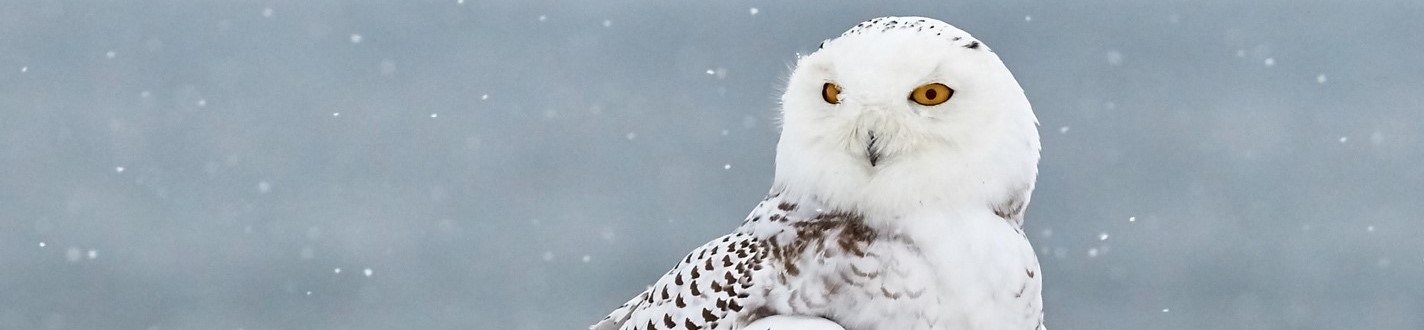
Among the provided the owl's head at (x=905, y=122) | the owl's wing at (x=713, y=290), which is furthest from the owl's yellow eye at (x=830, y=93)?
the owl's wing at (x=713, y=290)

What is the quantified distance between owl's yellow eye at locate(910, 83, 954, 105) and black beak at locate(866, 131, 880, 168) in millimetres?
76

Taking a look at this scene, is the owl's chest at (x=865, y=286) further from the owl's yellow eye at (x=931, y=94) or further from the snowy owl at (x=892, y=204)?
the owl's yellow eye at (x=931, y=94)

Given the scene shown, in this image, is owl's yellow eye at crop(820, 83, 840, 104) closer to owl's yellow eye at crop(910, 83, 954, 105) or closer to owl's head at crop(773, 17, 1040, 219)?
owl's head at crop(773, 17, 1040, 219)

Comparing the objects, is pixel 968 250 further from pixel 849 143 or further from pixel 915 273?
pixel 849 143

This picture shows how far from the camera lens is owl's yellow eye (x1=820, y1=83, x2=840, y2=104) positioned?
2.02 metres

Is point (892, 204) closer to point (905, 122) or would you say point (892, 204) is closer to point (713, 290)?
point (905, 122)

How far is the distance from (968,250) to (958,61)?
27cm

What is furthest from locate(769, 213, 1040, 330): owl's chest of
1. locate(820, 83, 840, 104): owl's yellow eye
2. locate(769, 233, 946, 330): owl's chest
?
locate(820, 83, 840, 104): owl's yellow eye

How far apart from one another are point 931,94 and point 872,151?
12 cm

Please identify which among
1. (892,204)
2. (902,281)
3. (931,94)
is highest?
(931,94)

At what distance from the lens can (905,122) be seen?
1986 millimetres

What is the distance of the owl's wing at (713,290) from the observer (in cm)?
205

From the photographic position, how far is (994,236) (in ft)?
6.77

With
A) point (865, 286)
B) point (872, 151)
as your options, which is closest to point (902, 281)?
point (865, 286)
